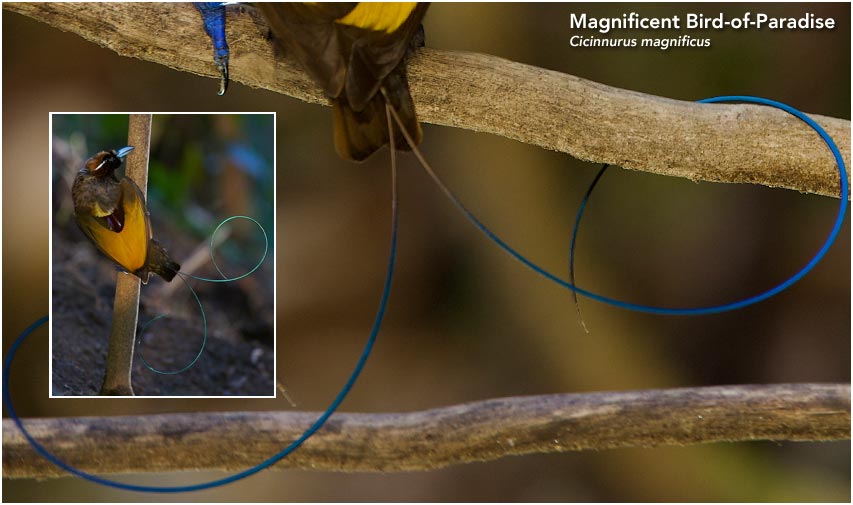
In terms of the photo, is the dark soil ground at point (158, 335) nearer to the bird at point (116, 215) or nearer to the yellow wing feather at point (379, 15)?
the bird at point (116, 215)

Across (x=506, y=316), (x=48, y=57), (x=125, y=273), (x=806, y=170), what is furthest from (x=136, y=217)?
(x=806, y=170)

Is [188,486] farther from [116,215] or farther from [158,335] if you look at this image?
[116,215]

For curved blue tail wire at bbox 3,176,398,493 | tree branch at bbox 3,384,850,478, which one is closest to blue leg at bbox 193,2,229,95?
curved blue tail wire at bbox 3,176,398,493

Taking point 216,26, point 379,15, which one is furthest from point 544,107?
point 216,26

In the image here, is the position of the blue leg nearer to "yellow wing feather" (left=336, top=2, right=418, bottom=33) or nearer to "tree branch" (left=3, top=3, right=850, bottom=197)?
"tree branch" (left=3, top=3, right=850, bottom=197)

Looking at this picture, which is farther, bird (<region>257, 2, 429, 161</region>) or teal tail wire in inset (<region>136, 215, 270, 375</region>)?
teal tail wire in inset (<region>136, 215, 270, 375</region>)

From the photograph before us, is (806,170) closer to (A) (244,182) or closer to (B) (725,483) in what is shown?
(B) (725,483)
